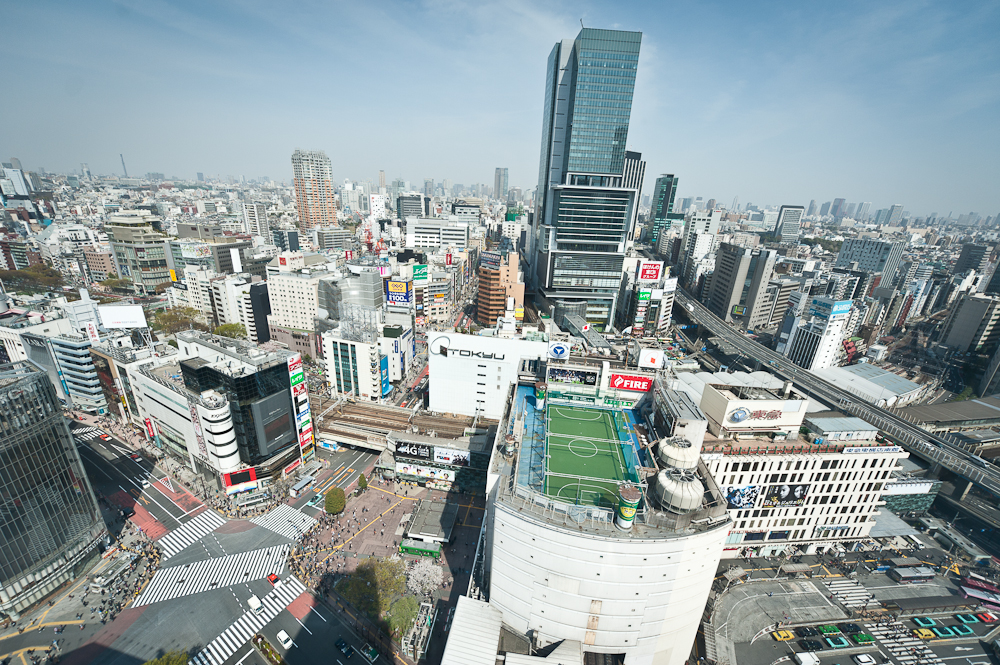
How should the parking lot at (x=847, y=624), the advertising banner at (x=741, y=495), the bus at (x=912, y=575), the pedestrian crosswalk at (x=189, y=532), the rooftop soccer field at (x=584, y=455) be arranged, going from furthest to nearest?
the bus at (x=912, y=575) < the pedestrian crosswalk at (x=189, y=532) < the advertising banner at (x=741, y=495) < the parking lot at (x=847, y=624) < the rooftop soccer field at (x=584, y=455)

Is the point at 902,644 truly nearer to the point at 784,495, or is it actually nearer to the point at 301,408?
the point at 784,495

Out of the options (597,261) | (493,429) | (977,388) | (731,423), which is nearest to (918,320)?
(977,388)

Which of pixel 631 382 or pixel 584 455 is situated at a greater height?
pixel 631 382

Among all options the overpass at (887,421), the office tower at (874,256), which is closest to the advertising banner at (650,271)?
the overpass at (887,421)

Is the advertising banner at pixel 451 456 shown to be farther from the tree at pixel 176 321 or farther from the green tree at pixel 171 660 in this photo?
the tree at pixel 176 321

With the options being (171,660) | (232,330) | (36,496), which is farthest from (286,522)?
(232,330)

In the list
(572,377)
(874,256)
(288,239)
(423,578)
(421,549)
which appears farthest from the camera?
(288,239)
